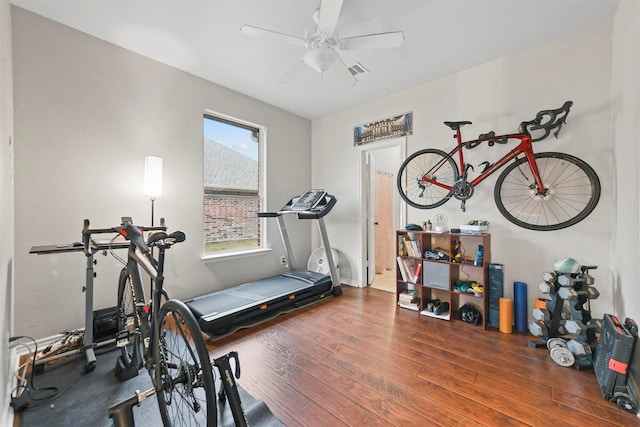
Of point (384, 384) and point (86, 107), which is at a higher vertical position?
point (86, 107)

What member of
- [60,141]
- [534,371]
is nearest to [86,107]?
[60,141]

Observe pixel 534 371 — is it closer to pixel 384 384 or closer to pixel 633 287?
pixel 633 287

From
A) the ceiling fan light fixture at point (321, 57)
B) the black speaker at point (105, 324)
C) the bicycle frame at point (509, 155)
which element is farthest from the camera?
the bicycle frame at point (509, 155)

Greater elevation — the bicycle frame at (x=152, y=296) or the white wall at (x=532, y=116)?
the white wall at (x=532, y=116)

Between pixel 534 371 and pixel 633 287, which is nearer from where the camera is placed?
pixel 633 287

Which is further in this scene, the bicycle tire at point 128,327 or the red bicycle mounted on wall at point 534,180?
the red bicycle mounted on wall at point 534,180

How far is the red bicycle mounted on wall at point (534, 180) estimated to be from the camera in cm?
239

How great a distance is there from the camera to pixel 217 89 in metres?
3.40

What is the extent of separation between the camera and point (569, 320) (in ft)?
6.77

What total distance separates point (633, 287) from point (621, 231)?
0.53 m

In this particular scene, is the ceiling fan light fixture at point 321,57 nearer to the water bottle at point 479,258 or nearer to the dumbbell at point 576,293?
the water bottle at point 479,258

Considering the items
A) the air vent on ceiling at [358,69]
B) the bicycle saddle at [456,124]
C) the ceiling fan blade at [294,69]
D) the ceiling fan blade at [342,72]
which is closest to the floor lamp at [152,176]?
the ceiling fan blade at [294,69]

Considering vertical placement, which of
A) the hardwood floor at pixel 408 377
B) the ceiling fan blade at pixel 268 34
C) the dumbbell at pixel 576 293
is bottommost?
the hardwood floor at pixel 408 377

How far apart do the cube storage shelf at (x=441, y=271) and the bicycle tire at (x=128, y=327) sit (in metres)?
2.72
